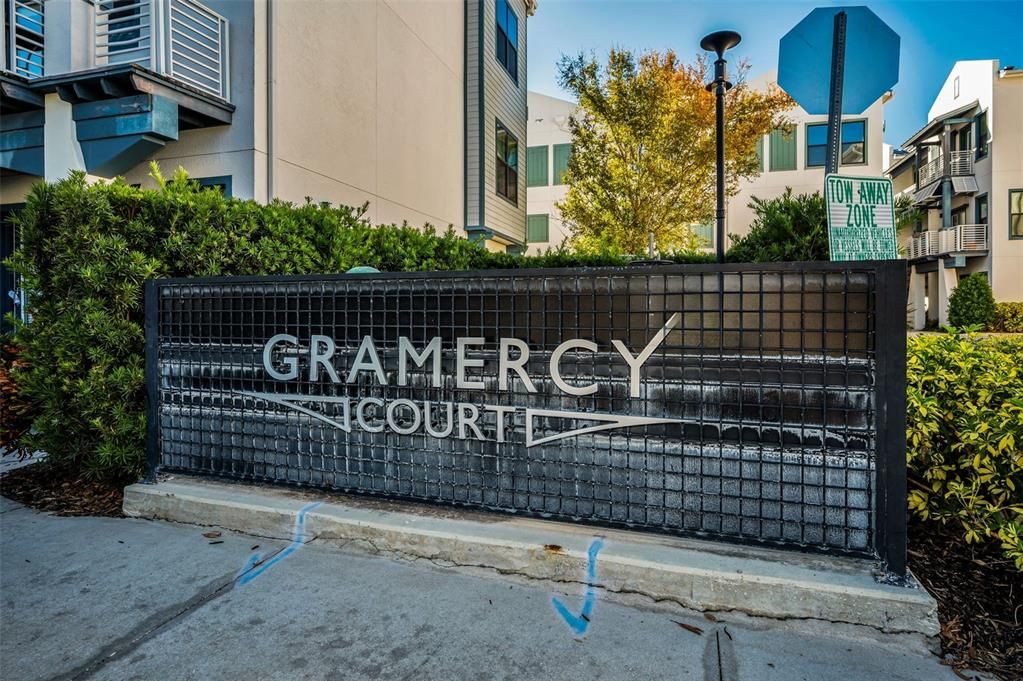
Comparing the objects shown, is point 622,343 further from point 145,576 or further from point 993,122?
point 993,122

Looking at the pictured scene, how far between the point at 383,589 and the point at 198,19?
7138 mm

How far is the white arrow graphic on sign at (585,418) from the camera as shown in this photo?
2.64m

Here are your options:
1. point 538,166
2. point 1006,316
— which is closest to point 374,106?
point 538,166

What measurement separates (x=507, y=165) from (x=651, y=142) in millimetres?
3841

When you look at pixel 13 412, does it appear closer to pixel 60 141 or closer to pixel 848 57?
pixel 60 141

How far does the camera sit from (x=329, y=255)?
15.9 feet

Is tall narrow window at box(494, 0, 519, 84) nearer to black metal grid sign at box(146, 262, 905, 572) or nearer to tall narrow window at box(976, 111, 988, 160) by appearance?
black metal grid sign at box(146, 262, 905, 572)

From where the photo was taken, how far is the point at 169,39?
21.8 feet

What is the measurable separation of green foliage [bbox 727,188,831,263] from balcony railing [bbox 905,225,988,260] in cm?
2291

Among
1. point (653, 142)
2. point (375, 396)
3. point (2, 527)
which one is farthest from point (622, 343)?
point (653, 142)

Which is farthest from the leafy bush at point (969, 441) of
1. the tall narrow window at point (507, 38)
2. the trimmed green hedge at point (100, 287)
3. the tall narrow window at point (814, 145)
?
the tall narrow window at point (814, 145)

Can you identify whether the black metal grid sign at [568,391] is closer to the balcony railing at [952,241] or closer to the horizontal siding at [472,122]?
the horizontal siding at [472,122]

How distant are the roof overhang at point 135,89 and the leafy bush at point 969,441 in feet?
24.0

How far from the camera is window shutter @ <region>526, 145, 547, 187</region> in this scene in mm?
27281
